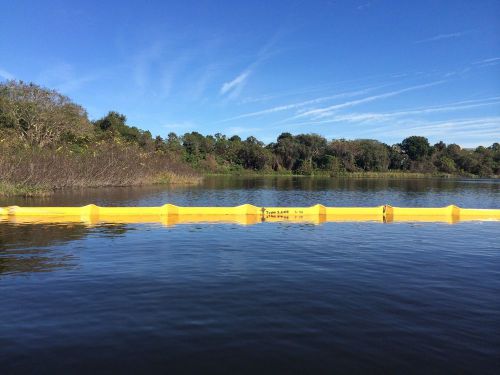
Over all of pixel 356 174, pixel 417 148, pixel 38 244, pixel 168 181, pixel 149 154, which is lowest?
pixel 38 244

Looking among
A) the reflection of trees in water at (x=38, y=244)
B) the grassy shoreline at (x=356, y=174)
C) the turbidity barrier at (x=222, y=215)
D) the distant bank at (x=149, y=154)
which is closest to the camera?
the reflection of trees in water at (x=38, y=244)

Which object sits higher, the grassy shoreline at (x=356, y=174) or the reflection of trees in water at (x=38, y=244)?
the grassy shoreline at (x=356, y=174)

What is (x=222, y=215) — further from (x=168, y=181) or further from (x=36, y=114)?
(x=36, y=114)

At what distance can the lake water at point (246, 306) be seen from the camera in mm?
5977

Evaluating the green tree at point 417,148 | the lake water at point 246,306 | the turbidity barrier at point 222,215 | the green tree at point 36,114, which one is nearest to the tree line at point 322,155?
the green tree at point 417,148

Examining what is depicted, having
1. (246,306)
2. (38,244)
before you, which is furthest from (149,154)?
(246,306)

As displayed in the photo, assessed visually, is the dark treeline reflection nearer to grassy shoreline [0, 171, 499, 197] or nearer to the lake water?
grassy shoreline [0, 171, 499, 197]

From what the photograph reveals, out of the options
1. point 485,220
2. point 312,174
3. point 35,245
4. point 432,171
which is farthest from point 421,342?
point 432,171

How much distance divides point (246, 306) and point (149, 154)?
2352 inches

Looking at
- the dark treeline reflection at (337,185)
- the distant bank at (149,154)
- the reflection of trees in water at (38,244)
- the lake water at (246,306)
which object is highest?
the distant bank at (149,154)

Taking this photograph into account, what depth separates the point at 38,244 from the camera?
46.0 ft

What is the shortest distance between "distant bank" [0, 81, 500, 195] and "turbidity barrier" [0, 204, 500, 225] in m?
12.7

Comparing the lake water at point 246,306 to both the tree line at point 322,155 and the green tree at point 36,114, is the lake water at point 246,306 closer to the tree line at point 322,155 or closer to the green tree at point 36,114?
the green tree at point 36,114

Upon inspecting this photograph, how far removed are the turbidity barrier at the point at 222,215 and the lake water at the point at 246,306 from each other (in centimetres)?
538
